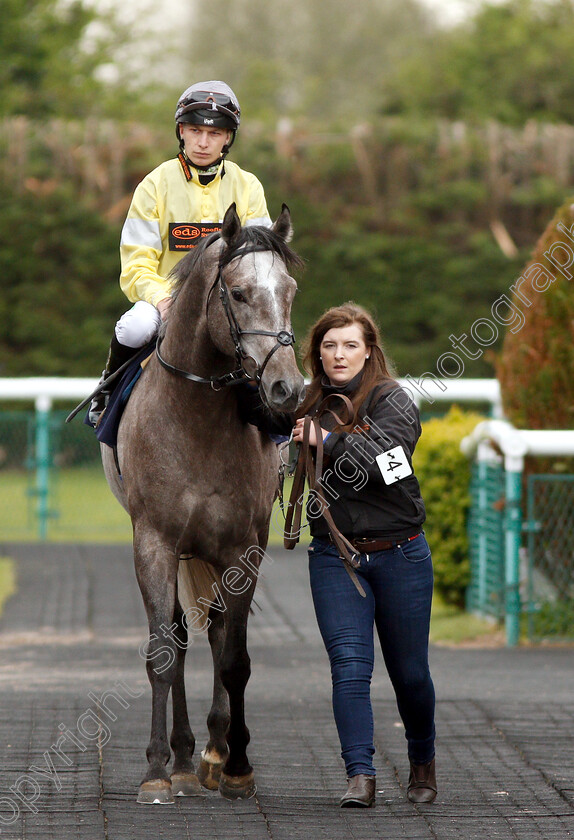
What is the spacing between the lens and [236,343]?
13.3ft

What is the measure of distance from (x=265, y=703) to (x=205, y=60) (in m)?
39.9

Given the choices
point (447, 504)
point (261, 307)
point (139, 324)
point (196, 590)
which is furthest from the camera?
point (447, 504)

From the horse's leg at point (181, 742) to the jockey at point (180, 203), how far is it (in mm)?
1235

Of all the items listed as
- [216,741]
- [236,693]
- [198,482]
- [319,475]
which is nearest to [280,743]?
[216,741]

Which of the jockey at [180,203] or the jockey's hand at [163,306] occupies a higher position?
the jockey at [180,203]

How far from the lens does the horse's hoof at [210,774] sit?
4.81 meters

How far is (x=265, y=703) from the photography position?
247 inches

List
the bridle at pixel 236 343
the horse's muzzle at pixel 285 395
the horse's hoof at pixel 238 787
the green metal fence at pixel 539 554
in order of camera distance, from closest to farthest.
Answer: the horse's muzzle at pixel 285 395 → the bridle at pixel 236 343 → the horse's hoof at pixel 238 787 → the green metal fence at pixel 539 554

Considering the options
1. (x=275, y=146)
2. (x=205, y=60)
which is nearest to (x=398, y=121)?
(x=275, y=146)

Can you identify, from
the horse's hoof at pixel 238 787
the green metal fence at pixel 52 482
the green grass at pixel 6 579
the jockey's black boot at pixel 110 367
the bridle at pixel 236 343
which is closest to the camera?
the bridle at pixel 236 343

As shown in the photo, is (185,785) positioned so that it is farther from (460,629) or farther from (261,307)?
→ (460,629)

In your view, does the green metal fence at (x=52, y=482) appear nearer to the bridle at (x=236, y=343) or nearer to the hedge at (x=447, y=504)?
the hedge at (x=447, y=504)

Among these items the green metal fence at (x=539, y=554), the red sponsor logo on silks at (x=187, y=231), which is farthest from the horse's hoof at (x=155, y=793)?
the green metal fence at (x=539, y=554)

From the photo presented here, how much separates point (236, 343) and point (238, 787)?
5.69 ft
